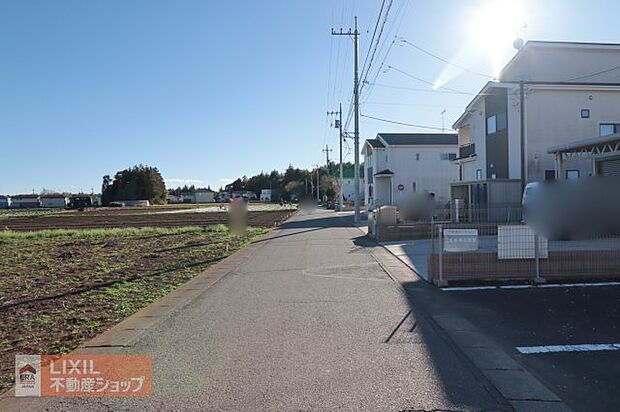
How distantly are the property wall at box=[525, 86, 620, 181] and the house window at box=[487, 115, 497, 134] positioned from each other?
3.14m

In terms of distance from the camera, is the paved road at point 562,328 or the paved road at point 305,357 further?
the paved road at point 562,328

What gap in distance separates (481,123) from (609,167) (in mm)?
14579

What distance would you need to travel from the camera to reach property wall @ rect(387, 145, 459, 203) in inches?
2031

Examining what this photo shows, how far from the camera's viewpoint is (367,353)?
579 cm

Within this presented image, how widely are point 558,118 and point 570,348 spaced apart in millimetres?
24194

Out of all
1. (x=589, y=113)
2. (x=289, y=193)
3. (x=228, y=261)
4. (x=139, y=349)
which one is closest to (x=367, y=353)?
(x=139, y=349)

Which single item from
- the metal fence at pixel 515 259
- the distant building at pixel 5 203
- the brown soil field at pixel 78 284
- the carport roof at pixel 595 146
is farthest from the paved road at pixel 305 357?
the distant building at pixel 5 203

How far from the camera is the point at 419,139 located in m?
53.2

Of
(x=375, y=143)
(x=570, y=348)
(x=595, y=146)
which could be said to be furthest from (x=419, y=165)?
(x=570, y=348)

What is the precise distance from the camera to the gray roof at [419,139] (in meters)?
51.9

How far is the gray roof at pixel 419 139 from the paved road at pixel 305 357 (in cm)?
4331

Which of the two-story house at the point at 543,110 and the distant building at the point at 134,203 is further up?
the two-story house at the point at 543,110

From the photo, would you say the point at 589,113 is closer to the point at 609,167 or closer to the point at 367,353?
the point at 609,167

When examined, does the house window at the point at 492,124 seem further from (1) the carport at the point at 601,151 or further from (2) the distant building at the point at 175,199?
(2) the distant building at the point at 175,199
